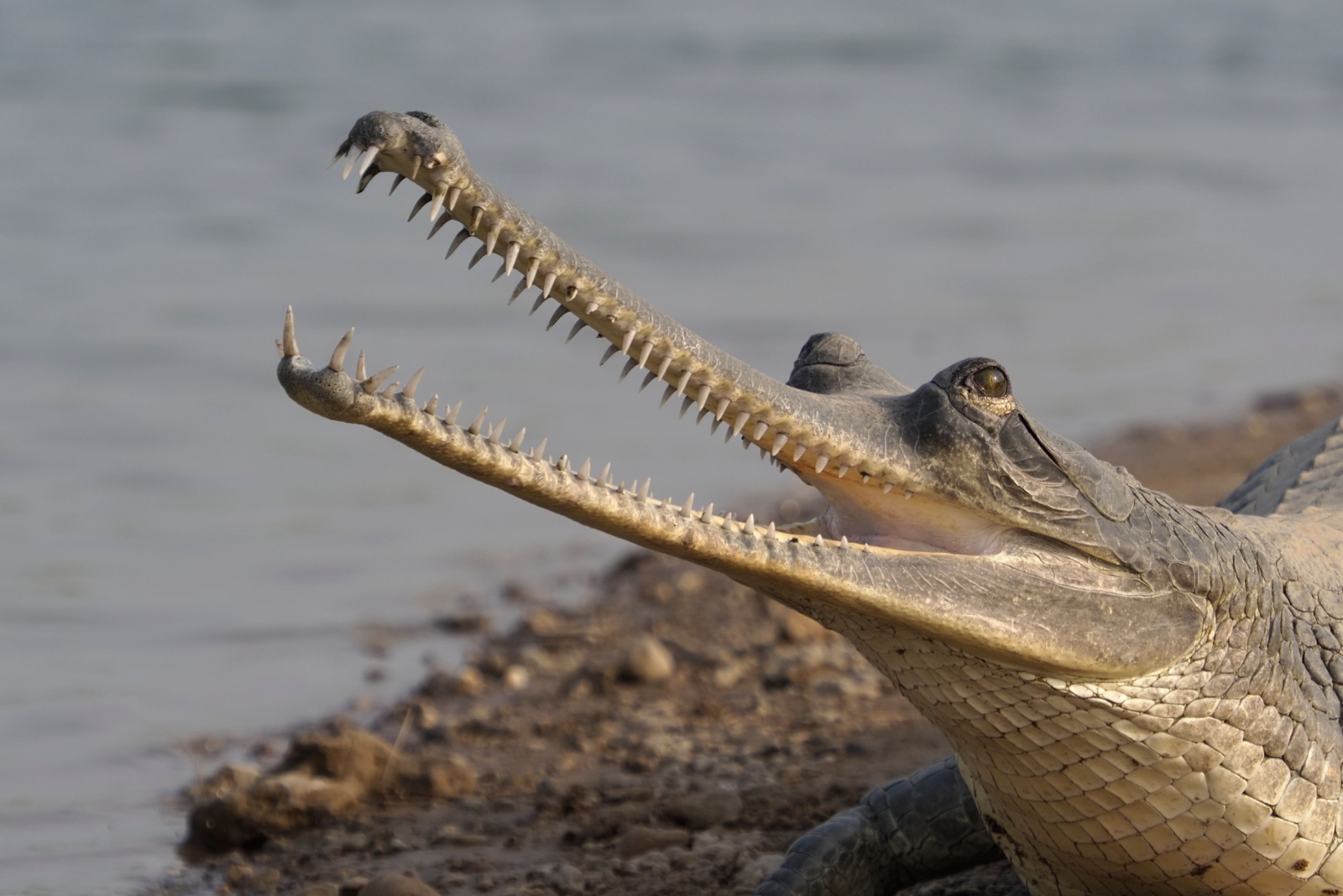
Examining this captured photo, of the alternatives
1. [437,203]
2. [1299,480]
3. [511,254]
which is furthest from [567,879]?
[1299,480]

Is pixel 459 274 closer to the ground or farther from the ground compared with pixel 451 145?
farther from the ground

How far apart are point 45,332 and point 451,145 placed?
315 inches

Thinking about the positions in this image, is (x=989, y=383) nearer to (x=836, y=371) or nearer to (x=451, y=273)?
(x=836, y=371)

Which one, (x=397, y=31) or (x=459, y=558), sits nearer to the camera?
(x=459, y=558)

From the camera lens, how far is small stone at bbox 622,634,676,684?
6.20 metres

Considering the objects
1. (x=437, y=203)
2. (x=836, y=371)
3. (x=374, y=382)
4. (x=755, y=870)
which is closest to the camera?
(x=374, y=382)

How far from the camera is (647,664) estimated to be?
6.20 m

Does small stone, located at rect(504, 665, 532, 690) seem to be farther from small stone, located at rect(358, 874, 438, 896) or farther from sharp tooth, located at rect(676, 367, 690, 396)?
sharp tooth, located at rect(676, 367, 690, 396)

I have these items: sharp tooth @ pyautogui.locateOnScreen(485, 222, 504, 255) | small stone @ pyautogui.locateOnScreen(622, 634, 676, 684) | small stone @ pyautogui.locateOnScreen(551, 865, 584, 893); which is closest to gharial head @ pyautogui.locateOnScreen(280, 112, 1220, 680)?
sharp tooth @ pyautogui.locateOnScreen(485, 222, 504, 255)

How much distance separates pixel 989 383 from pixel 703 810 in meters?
2.06

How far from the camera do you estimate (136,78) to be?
54.5 ft

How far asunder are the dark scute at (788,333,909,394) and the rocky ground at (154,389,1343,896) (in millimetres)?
1470

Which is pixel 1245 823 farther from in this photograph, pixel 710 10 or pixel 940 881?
pixel 710 10

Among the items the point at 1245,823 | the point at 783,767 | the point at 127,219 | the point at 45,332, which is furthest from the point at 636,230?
the point at 1245,823
